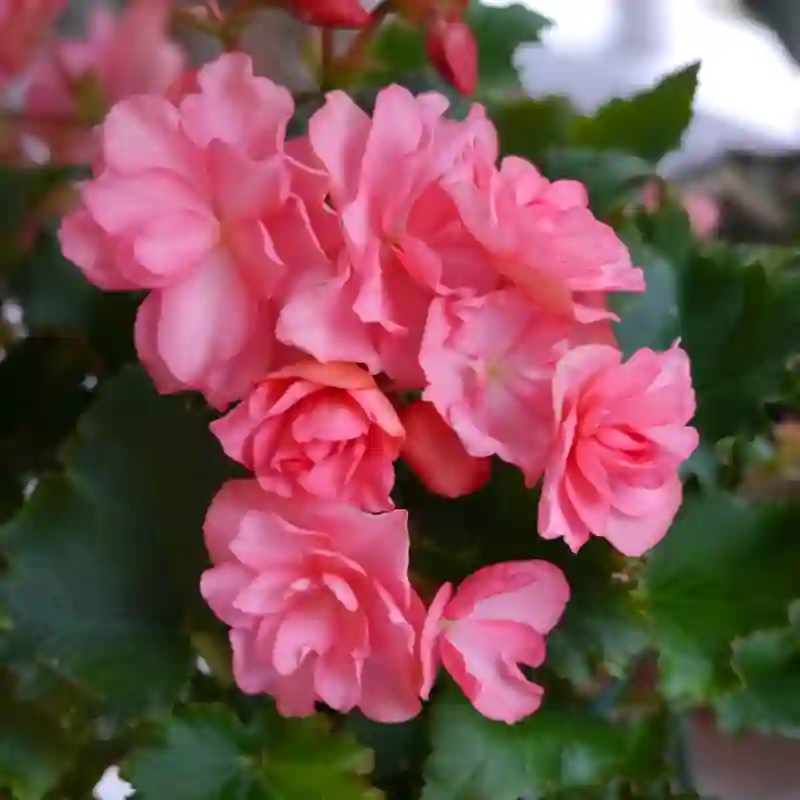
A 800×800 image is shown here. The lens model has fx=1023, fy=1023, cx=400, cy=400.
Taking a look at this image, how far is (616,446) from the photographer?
0.36m

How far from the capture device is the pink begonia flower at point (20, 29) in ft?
1.96

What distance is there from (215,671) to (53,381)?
0.18 m

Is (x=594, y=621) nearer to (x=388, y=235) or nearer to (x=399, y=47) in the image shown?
(x=388, y=235)

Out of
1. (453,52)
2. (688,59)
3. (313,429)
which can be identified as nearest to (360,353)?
(313,429)

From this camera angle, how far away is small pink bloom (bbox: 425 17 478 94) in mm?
428

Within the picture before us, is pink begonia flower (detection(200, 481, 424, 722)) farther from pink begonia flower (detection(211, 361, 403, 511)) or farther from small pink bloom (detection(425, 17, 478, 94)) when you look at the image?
small pink bloom (detection(425, 17, 478, 94))

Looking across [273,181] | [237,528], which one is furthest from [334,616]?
[273,181]

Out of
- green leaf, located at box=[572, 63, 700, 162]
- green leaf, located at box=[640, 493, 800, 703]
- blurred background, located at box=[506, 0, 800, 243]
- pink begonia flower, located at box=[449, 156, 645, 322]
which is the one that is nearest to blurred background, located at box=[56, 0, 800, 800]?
blurred background, located at box=[506, 0, 800, 243]

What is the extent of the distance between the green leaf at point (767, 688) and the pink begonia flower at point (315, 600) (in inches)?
9.0

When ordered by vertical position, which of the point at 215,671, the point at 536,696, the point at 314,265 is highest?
the point at 314,265

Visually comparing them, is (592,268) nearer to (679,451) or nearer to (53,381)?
(679,451)

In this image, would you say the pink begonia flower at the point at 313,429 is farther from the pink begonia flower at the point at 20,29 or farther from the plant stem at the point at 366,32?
the pink begonia flower at the point at 20,29

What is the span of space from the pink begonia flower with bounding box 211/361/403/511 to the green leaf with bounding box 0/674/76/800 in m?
0.21

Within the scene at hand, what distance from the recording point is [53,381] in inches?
21.2
